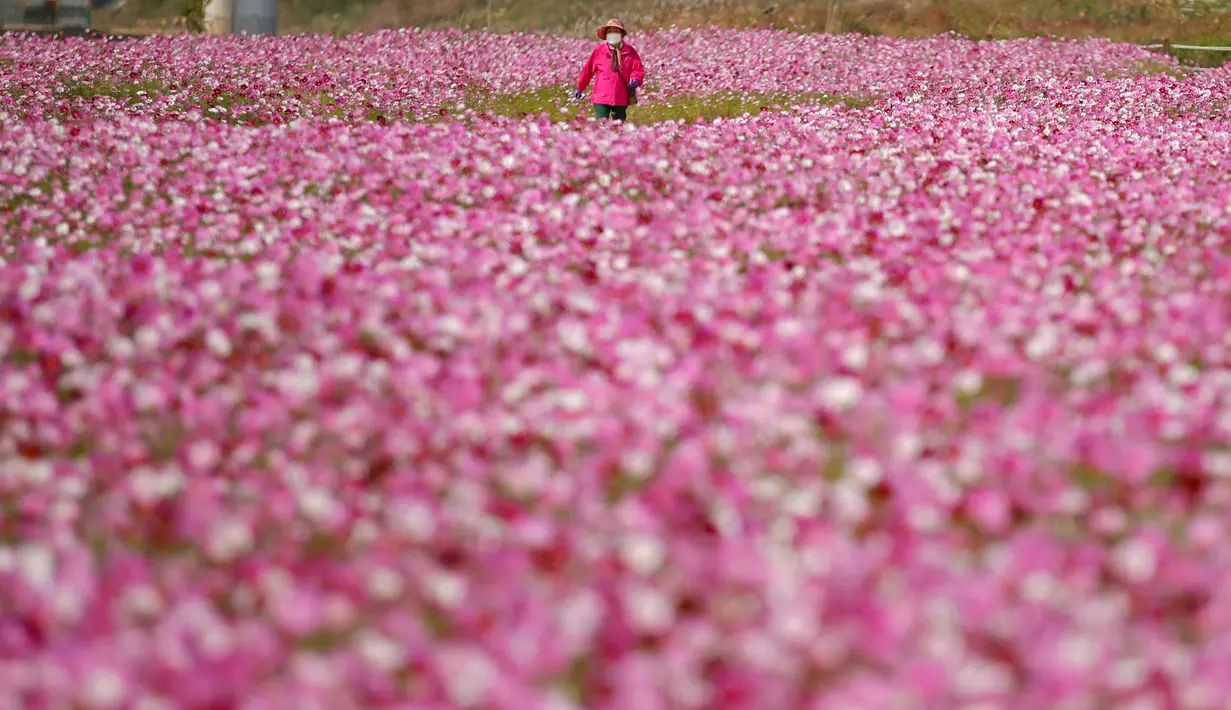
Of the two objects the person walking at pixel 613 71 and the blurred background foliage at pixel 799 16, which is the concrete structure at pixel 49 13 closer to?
the blurred background foliage at pixel 799 16

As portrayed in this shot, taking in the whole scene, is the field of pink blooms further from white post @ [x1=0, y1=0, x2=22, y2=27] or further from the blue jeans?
white post @ [x1=0, y1=0, x2=22, y2=27]

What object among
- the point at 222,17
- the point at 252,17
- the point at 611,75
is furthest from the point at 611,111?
the point at 222,17

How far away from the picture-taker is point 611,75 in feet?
47.7

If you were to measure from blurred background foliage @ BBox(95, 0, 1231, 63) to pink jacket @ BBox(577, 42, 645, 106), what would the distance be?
Answer: 54.1 feet

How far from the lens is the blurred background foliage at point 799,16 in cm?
3028

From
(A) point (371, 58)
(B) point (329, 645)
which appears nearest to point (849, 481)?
(B) point (329, 645)

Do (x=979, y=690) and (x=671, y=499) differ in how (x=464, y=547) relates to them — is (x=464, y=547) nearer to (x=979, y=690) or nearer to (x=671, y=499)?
(x=671, y=499)

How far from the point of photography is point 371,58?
2373cm

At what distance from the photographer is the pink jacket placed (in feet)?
47.6

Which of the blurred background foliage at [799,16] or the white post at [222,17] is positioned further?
the blurred background foliage at [799,16]

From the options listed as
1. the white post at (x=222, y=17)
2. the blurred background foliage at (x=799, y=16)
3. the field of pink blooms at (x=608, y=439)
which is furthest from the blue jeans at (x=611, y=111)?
the white post at (x=222, y=17)

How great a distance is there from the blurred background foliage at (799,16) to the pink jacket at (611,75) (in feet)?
54.1

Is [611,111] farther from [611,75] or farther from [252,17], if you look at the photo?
[252,17]

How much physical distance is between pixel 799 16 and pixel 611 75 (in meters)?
18.3
